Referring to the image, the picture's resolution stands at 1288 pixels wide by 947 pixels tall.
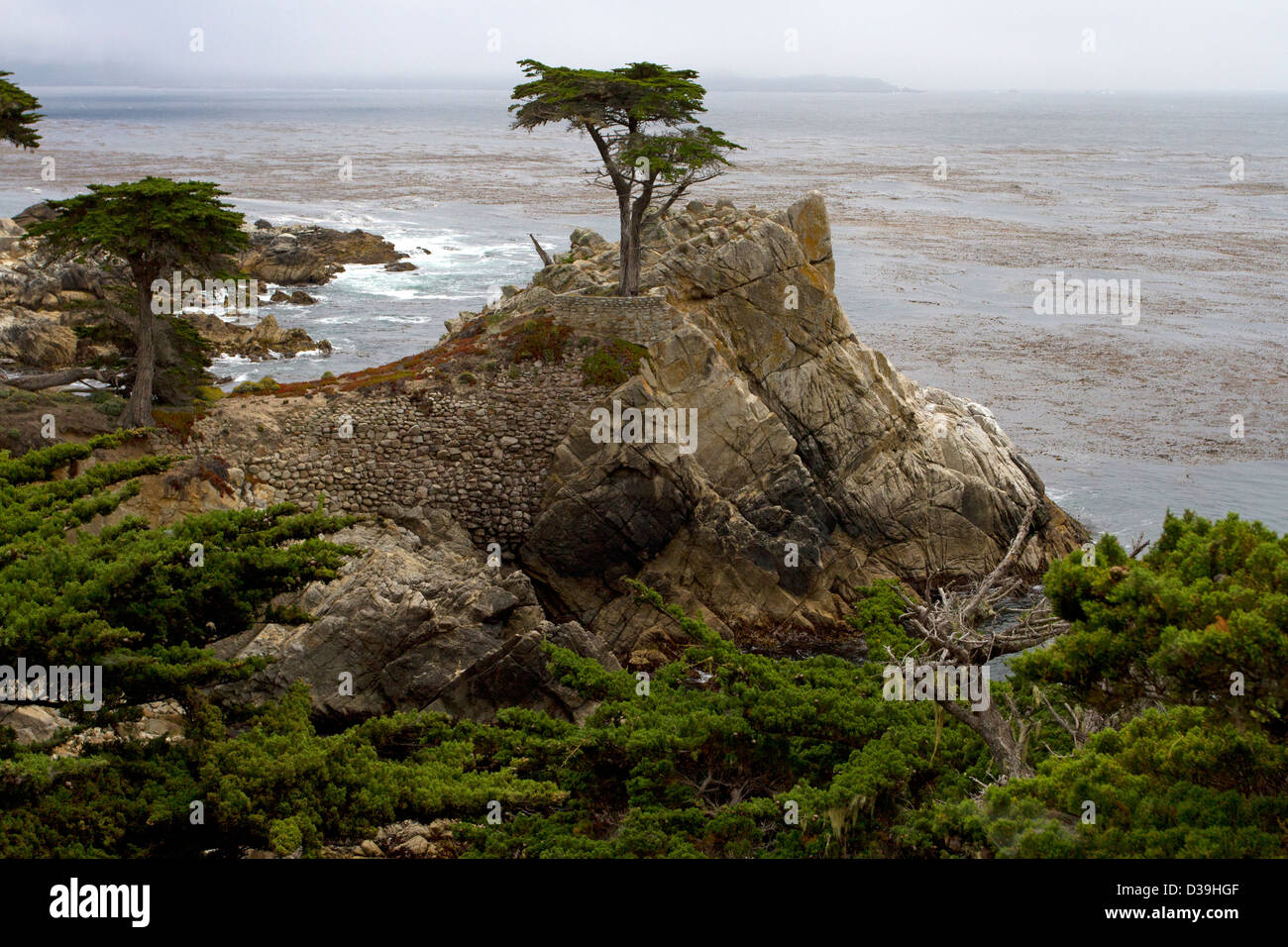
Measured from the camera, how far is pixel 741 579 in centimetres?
2844

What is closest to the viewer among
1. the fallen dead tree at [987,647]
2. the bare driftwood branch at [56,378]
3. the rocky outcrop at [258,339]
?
the fallen dead tree at [987,647]

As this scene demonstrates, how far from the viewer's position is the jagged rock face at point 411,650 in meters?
20.6

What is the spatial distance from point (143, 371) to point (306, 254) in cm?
4222

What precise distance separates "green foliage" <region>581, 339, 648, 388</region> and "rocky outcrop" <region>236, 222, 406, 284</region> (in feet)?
125

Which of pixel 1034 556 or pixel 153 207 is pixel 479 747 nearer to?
pixel 153 207

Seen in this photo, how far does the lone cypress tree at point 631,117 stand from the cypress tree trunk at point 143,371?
11405mm

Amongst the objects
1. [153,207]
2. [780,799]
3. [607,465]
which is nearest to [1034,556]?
[607,465]

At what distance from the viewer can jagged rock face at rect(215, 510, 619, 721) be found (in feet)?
67.7

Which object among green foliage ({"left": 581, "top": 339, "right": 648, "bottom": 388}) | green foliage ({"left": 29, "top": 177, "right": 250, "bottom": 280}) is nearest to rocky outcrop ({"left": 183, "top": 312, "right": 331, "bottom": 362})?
green foliage ({"left": 29, "top": 177, "right": 250, "bottom": 280})

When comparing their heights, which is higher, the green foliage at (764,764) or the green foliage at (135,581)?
the green foliage at (135,581)

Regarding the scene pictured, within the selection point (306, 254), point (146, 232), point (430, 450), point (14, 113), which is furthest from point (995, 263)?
point (146, 232)

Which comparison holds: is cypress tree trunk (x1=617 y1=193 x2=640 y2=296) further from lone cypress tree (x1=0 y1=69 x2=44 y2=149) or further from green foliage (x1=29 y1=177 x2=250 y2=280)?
lone cypress tree (x1=0 y1=69 x2=44 y2=149)

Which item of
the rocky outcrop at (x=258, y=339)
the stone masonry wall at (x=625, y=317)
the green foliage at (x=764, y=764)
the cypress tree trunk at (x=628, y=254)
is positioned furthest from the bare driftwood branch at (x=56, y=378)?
the rocky outcrop at (x=258, y=339)

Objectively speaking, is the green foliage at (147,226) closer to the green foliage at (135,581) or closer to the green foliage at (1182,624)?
the green foliage at (135,581)
